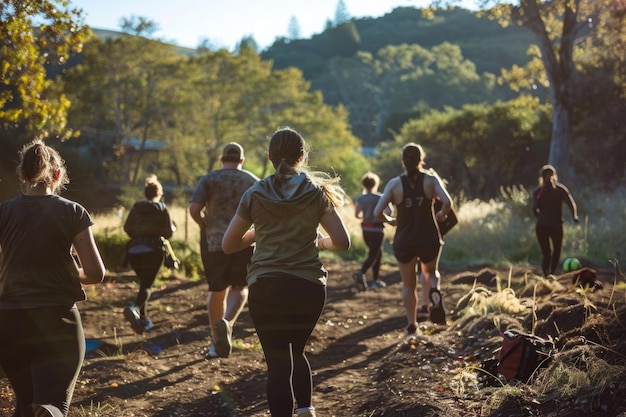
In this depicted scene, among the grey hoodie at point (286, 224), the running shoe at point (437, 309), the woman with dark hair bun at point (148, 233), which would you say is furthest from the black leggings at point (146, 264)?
the grey hoodie at point (286, 224)

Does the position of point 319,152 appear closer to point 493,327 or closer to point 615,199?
point 615,199

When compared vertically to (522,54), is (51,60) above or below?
below

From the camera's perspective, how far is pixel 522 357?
546cm

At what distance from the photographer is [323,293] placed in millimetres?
4105

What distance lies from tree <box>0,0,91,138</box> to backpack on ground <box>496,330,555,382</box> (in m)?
6.20

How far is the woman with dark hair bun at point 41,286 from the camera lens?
356 centimetres

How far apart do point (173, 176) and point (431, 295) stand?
4799 cm

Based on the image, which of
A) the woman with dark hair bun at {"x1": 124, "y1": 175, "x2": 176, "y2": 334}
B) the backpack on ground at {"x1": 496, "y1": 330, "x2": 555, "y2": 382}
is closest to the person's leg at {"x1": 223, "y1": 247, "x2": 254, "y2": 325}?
the woman with dark hair bun at {"x1": 124, "y1": 175, "x2": 176, "y2": 334}

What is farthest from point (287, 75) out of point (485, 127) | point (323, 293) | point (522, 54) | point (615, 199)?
point (522, 54)

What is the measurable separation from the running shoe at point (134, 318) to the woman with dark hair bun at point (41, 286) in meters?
4.07

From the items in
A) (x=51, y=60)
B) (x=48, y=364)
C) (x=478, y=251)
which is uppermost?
(x=51, y=60)

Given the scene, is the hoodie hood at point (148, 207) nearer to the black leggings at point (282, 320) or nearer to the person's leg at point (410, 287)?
the person's leg at point (410, 287)

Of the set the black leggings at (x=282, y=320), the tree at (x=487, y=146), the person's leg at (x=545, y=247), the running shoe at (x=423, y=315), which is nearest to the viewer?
the black leggings at (x=282, y=320)

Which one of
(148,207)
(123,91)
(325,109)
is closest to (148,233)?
(148,207)
